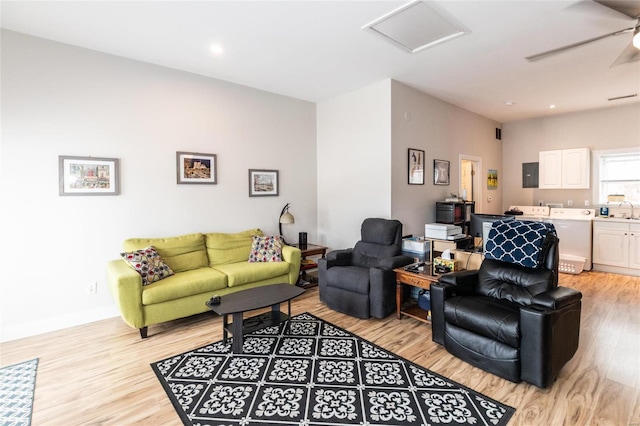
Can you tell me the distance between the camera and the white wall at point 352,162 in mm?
4574

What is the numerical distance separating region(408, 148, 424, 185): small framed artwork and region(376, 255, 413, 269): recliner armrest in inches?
59.9

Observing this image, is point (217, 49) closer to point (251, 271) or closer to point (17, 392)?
point (251, 271)

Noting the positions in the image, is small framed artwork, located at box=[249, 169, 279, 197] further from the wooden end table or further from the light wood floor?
the wooden end table

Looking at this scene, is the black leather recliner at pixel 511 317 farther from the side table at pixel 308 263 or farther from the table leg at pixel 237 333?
the side table at pixel 308 263

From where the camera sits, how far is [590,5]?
2691mm

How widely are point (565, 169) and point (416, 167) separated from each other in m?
3.50

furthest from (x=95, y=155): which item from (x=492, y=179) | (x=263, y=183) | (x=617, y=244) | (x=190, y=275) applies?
(x=617, y=244)

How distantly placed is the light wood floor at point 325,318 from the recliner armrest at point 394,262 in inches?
23.3

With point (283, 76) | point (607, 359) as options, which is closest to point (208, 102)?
point (283, 76)

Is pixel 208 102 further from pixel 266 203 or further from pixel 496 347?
pixel 496 347

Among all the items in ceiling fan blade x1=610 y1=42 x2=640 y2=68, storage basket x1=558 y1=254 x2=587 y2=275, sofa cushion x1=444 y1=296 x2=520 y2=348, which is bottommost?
storage basket x1=558 y1=254 x2=587 y2=275

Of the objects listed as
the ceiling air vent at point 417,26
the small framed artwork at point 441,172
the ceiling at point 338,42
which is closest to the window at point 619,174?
the ceiling at point 338,42

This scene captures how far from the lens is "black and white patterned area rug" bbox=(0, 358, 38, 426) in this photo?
204 cm

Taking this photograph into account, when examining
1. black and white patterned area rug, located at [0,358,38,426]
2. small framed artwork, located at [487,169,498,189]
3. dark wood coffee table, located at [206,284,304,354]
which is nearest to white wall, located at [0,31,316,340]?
black and white patterned area rug, located at [0,358,38,426]
